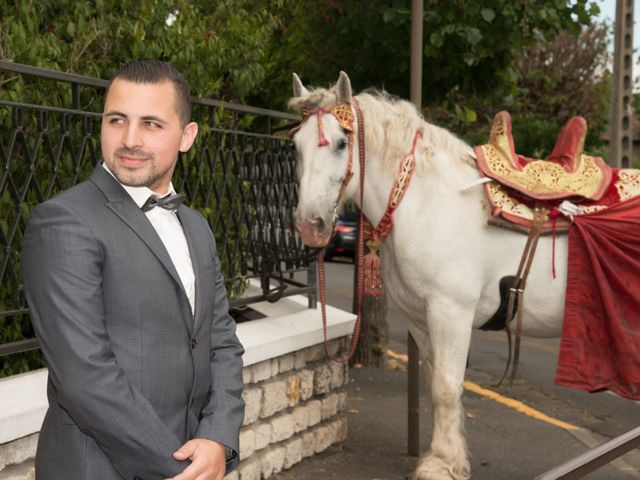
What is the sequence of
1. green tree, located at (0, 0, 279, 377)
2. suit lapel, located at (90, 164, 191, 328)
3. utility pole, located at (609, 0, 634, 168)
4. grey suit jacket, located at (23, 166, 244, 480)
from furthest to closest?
utility pole, located at (609, 0, 634, 168) < green tree, located at (0, 0, 279, 377) < suit lapel, located at (90, 164, 191, 328) < grey suit jacket, located at (23, 166, 244, 480)

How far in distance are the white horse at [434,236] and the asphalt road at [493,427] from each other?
32.7 inches

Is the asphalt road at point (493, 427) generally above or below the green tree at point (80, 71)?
below

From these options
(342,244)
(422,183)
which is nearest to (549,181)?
(422,183)

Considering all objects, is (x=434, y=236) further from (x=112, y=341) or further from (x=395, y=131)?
(x=112, y=341)

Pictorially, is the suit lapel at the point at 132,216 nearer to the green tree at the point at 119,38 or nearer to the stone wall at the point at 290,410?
the green tree at the point at 119,38

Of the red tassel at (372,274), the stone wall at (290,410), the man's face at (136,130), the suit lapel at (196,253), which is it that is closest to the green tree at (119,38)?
the red tassel at (372,274)

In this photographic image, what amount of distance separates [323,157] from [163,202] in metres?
2.27

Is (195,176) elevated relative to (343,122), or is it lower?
lower

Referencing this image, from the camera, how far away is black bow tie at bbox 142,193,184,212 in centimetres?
199

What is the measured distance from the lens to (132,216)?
1932 mm

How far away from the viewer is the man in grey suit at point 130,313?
178cm

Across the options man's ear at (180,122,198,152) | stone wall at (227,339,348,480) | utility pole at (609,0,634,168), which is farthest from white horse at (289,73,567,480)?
utility pole at (609,0,634,168)

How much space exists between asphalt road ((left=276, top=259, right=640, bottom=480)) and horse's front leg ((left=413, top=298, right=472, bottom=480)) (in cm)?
58

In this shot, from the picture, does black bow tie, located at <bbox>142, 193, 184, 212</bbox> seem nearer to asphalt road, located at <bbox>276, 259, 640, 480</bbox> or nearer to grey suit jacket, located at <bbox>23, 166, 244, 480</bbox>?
grey suit jacket, located at <bbox>23, 166, 244, 480</bbox>
